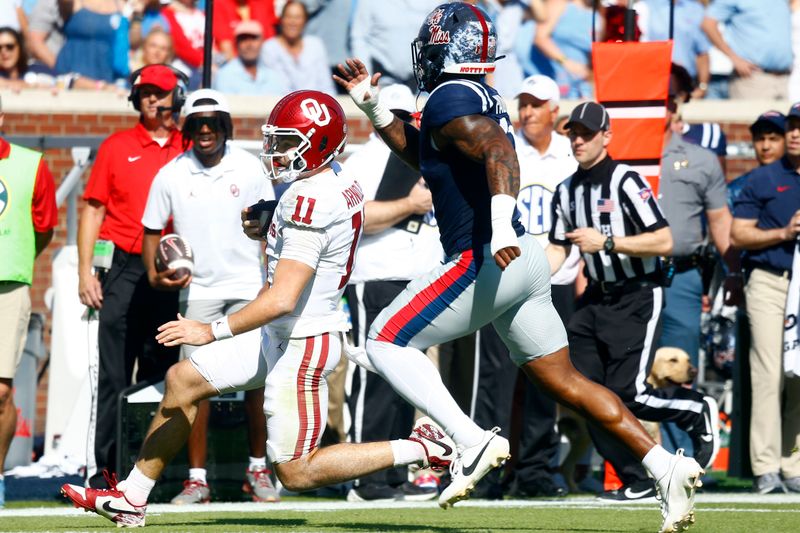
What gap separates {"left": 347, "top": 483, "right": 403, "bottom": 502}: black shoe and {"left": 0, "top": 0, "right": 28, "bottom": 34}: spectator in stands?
6385 mm

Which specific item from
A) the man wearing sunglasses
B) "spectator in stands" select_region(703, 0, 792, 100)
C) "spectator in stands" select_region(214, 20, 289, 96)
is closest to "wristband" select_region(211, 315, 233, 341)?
the man wearing sunglasses

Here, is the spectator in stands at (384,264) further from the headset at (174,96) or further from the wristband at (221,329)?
the wristband at (221,329)

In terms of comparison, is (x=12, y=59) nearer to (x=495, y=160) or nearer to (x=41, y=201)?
(x=41, y=201)

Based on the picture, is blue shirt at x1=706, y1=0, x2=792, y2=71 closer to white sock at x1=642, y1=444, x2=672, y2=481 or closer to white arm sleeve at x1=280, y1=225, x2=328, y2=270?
white sock at x1=642, y1=444, x2=672, y2=481

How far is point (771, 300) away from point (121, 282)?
3.70 meters

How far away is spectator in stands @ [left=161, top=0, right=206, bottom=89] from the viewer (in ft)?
43.0

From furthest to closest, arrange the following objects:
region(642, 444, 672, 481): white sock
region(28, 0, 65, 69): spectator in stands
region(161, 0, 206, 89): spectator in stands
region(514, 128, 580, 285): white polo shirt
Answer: region(161, 0, 206, 89): spectator in stands, region(28, 0, 65, 69): spectator in stands, region(514, 128, 580, 285): white polo shirt, region(642, 444, 672, 481): white sock

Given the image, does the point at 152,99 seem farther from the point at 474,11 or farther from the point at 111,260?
the point at 474,11

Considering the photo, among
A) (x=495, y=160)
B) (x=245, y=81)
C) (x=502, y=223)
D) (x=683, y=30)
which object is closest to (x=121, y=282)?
(x=495, y=160)

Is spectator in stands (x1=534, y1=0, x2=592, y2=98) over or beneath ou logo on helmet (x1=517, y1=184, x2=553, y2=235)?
over

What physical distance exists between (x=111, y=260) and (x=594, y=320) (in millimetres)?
2646

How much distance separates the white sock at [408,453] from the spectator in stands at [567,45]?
798 centimetres

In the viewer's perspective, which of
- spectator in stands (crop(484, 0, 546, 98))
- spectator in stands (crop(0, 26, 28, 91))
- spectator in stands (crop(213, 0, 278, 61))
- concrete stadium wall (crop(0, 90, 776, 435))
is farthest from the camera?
spectator in stands (crop(213, 0, 278, 61))

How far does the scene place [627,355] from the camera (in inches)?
309
